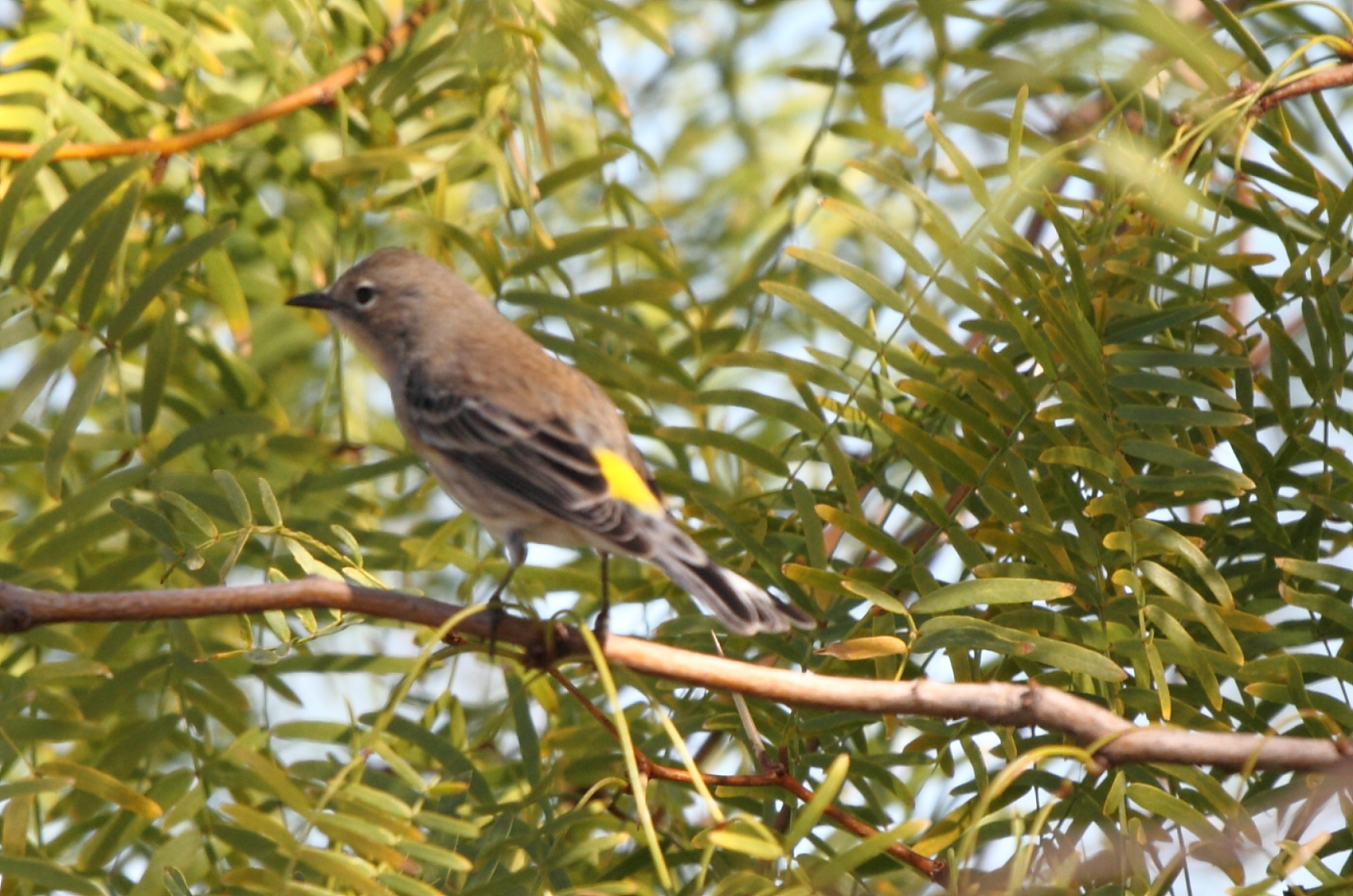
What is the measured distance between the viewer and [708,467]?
2564 millimetres

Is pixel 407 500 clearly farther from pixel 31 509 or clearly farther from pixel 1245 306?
pixel 1245 306

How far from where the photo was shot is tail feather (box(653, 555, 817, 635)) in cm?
187

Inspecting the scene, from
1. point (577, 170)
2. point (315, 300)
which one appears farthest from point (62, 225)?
point (577, 170)

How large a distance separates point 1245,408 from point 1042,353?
28 cm

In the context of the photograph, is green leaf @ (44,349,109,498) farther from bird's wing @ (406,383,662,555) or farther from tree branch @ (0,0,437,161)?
bird's wing @ (406,383,662,555)

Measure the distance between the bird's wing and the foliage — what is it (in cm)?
11

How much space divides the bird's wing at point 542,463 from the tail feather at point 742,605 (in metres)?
0.18

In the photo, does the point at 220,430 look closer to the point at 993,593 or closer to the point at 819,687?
the point at 819,687

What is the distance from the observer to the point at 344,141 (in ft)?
8.09

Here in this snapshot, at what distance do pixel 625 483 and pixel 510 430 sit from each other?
1.57 feet

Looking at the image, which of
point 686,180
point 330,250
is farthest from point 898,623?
point 686,180

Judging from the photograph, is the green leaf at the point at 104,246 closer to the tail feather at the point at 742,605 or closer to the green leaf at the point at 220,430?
the green leaf at the point at 220,430

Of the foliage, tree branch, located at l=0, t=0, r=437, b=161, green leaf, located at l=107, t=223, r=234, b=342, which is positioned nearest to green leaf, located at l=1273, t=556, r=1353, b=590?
the foliage

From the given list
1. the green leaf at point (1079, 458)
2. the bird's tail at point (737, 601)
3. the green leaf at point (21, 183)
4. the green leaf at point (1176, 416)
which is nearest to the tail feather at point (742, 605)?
the bird's tail at point (737, 601)
